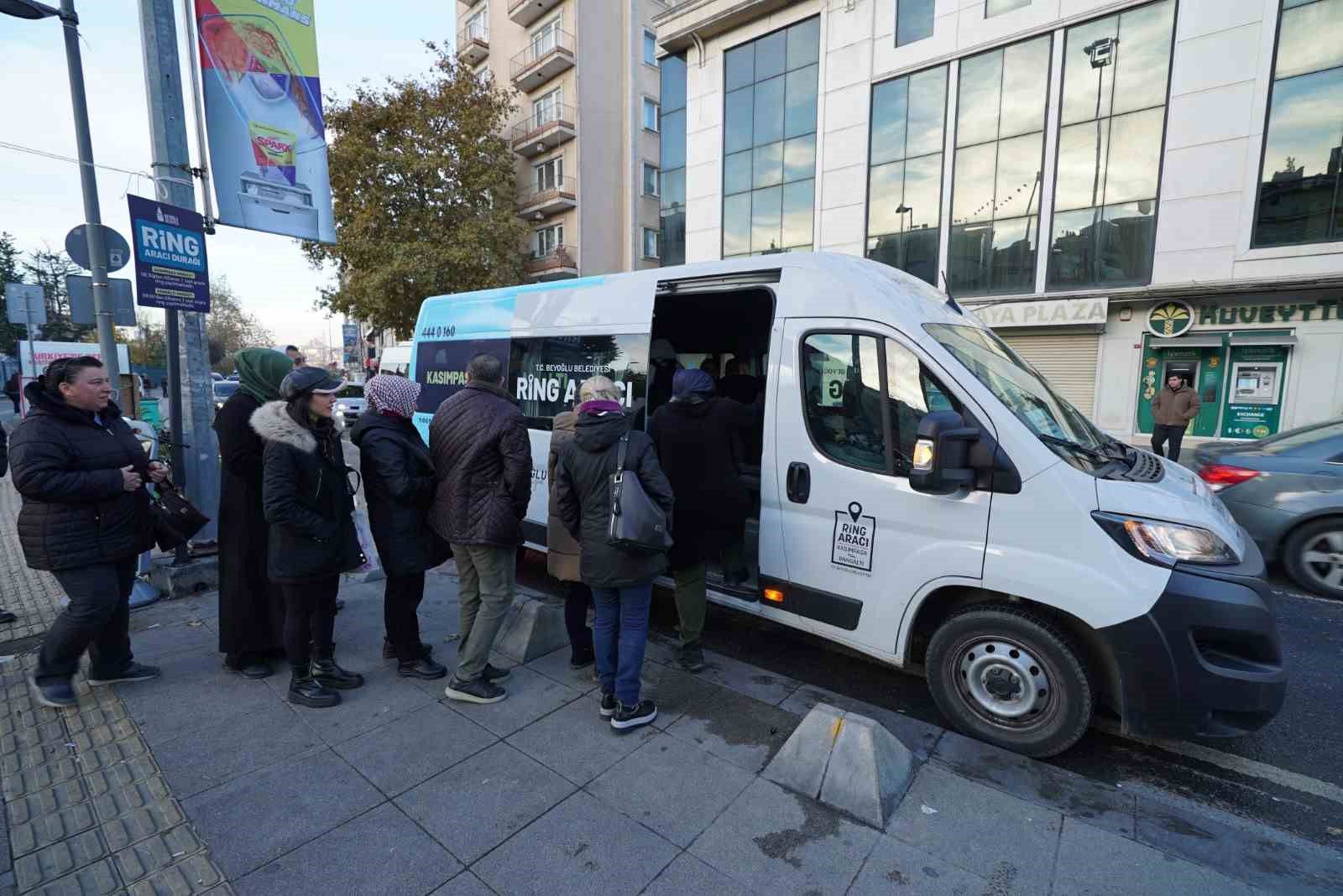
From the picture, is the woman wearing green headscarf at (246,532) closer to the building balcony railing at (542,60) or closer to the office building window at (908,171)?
the office building window at (908,171)

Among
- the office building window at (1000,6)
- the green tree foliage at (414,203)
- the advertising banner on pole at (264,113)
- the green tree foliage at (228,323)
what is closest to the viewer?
the advertising banner on pole at (264,113)

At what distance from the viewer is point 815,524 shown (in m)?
3.49

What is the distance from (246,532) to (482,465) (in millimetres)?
1546

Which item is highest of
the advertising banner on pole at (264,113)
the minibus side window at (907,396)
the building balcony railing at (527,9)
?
the building balcony railing at (527,9)

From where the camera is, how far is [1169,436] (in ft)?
32.5

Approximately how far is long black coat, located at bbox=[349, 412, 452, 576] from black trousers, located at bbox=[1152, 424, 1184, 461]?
10971 mm

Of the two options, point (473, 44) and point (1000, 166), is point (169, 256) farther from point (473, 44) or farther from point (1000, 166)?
point (473, 44)

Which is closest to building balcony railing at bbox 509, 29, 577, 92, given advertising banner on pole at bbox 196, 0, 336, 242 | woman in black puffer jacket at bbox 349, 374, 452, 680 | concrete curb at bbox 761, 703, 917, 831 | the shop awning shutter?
the shop awning shutter

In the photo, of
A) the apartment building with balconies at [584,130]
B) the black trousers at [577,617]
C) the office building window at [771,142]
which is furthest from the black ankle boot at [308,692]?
the apartment building with balconies at [584,130]

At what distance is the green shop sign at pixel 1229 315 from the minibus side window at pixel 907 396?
45.8 feet

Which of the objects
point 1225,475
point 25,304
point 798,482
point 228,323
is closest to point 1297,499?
point 1225,475

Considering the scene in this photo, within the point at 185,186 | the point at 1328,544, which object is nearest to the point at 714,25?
the point at 185,186

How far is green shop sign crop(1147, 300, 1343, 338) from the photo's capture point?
39.0ft

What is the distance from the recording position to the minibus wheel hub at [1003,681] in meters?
2.91
